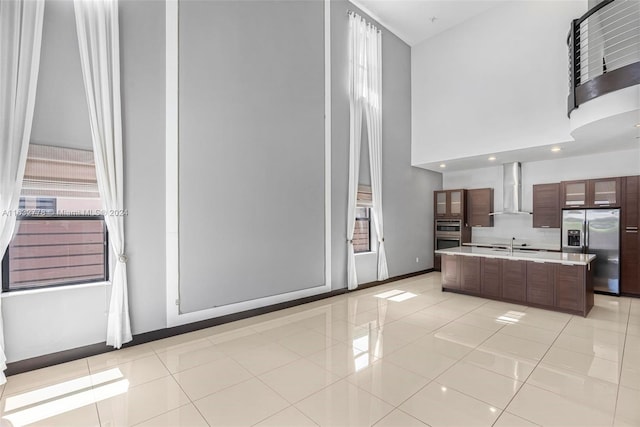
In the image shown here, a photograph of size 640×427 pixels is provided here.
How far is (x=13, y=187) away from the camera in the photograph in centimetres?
293

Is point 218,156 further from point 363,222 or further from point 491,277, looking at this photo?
point 491,277

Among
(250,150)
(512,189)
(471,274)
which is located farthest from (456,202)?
(250,150)

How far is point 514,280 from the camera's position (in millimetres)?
5293

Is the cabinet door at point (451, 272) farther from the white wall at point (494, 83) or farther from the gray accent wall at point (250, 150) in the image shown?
the gray accent wall at point (250, 150)

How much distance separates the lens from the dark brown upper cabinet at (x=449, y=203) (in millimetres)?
8117

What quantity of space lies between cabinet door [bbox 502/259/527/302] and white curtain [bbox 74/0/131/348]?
5.87 metres

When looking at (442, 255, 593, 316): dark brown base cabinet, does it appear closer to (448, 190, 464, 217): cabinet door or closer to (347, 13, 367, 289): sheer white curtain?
(347, 13, 367, 289): sheer white curtain

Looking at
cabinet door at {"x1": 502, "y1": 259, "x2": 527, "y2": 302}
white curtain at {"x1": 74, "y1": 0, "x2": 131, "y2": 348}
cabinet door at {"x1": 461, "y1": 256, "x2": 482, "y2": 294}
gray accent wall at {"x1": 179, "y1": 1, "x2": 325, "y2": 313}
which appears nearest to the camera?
white curtain at {"x1": 74, "y1": 0, "x2": 131, "y2": 348}

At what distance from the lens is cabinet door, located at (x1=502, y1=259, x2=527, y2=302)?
519 centimetres

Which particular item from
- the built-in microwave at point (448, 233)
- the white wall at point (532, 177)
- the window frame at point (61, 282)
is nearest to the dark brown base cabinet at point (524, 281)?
the built-in microwave at point (448, 233)

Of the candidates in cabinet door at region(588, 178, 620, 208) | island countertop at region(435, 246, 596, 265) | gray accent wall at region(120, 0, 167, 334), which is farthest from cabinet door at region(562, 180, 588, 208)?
gray accent wall at region(120, 0, 167, 334)

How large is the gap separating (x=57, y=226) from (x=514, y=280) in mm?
6674

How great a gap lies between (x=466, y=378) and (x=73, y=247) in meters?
4.31

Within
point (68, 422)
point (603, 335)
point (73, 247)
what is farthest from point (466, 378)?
point (73, 247)
